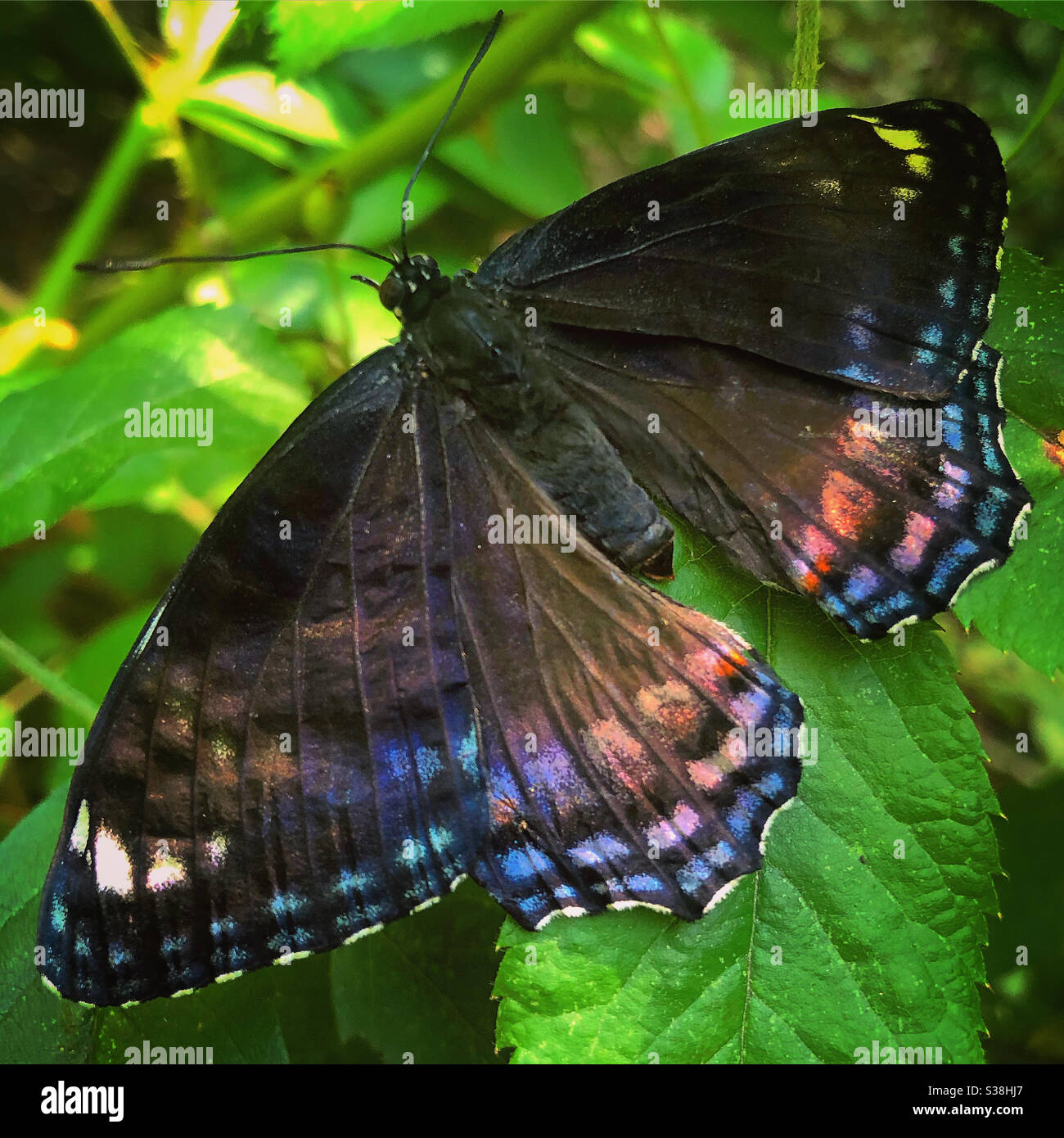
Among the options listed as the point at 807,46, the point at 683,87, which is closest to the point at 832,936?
the point at 807,46

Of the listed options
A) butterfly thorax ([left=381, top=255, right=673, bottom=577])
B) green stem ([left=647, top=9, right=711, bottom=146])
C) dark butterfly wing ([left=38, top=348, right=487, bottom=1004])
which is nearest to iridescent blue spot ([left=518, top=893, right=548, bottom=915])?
dark butterfly wing ([left=38, top=348, right=487, bottom=1004])

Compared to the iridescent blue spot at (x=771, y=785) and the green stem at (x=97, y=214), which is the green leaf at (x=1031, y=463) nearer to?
the iridescent blue spot at (x=771, y=785)

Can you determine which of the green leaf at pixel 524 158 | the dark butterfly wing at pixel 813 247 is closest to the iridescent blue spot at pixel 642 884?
the dark butterfly wing at pixel 813 247

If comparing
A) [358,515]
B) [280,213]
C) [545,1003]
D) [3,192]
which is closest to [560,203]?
[280,213]

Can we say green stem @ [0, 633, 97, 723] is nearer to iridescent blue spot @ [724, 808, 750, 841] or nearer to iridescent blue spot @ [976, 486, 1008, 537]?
iridescent blue spot @ [724, 808, 750, 841]

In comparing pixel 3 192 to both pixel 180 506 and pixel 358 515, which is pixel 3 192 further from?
pixel 358 515
